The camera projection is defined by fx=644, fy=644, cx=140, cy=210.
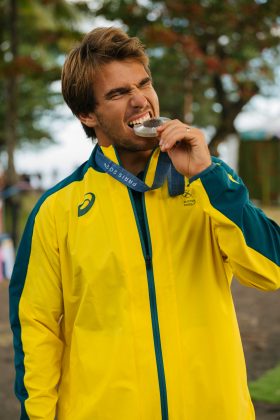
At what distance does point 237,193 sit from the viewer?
6.28ft

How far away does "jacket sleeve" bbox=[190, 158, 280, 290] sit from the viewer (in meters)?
1.89

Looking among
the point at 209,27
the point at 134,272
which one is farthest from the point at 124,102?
the point at 209,27

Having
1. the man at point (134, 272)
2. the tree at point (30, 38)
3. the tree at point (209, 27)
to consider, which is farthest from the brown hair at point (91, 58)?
the tree at point (209, 27)

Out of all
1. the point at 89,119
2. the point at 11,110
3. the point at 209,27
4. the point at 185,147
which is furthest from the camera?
the point at 209,27

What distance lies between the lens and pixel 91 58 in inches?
89.4

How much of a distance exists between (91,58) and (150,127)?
0.39 m

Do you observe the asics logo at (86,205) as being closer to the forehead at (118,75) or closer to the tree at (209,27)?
the forehead at (118,75)

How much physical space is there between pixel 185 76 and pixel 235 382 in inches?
751

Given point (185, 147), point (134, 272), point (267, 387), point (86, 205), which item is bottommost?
point (267, 387)

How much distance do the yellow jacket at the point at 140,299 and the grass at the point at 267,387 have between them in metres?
2.97

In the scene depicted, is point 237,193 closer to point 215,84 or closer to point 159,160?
point 159,160

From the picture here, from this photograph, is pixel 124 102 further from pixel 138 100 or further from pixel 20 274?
pixel 20 274

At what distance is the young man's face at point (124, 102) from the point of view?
2186mm

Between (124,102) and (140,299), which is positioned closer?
(140,299)
